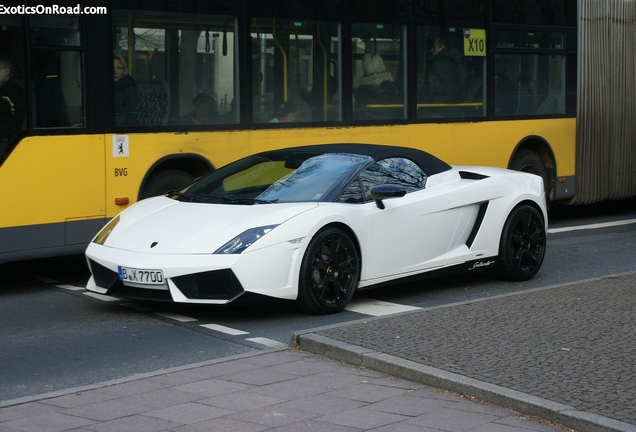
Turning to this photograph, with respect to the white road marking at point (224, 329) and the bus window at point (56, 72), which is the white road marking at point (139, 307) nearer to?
the white road marking at point (224, 329)

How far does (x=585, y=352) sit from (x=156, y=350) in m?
2.86

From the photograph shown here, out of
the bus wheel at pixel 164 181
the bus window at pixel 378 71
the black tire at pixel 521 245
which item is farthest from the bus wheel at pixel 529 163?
the bus wheel at pixel 164 181

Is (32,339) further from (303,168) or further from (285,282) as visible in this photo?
(303,168)

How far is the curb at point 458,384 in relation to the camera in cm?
514

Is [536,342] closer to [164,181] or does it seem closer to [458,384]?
[458,384]

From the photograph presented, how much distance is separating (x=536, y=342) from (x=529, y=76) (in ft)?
26.8

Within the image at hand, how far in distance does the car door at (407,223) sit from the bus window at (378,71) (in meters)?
3.13

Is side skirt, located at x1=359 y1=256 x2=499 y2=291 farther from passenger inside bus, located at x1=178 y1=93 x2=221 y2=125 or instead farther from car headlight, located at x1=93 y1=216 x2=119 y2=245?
passenger inside bus, located at x1=178 y1=93 x2=221 y2=125

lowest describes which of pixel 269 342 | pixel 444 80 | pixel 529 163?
pixel 269 342

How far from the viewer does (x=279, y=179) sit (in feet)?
29.4

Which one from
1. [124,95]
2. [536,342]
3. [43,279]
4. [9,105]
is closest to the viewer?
[536,342]

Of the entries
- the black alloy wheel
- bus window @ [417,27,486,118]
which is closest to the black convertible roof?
the black alloy wheel

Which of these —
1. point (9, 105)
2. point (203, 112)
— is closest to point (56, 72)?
point (9, 105)

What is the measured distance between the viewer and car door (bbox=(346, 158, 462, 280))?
28.7 ft
